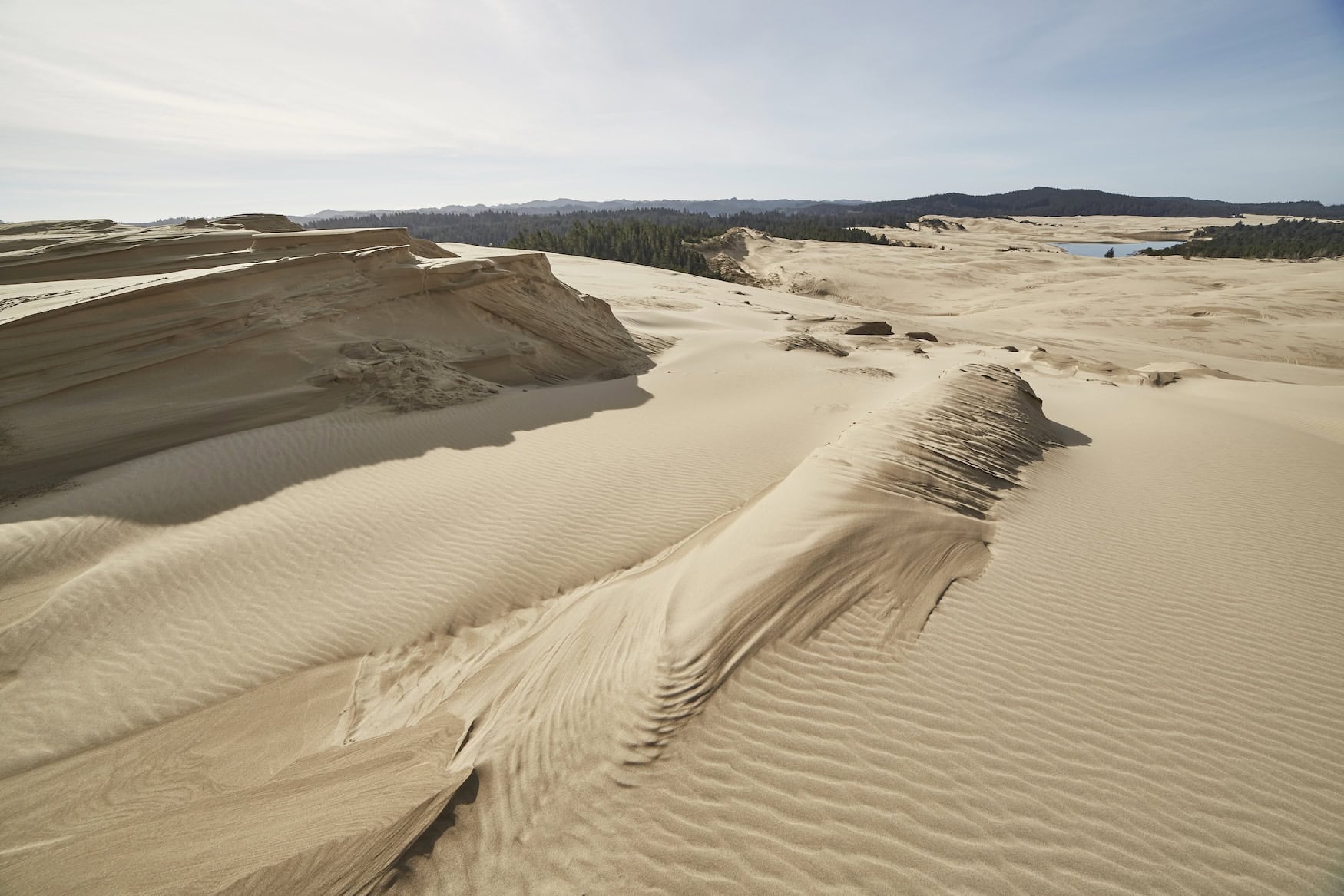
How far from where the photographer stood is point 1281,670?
3582mm

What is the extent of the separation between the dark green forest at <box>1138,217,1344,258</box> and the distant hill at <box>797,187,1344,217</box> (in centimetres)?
6606

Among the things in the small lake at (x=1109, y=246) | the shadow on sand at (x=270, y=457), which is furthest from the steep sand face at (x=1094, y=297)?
the small lake at (x=1109, y=246)

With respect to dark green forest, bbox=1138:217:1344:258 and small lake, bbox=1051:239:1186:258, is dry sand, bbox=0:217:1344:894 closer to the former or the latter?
dark green forest, bbox=1138:217:1344:258

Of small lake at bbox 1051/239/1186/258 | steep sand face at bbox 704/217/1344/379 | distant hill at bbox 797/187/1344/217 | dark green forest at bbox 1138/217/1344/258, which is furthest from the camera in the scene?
distant hill at bbox 797/187/1344/217

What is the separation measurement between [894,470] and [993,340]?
17.6 meters

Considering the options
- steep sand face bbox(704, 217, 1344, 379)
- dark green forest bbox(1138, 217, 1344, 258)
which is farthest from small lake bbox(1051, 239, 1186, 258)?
steep sand face bbox(704, 217, 1344, 379)

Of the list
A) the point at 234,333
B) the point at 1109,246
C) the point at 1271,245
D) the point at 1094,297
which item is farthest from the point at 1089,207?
the point at 234,333

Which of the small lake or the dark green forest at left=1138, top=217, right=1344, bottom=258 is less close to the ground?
the dark green forest at left=1138, top=217, right=1344, bottom=258

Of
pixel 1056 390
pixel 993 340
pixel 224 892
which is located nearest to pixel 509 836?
pixel 224 892

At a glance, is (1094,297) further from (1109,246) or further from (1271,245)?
(1109,246)

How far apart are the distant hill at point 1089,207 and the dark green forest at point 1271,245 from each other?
217 feet

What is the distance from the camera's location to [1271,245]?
43.2 m

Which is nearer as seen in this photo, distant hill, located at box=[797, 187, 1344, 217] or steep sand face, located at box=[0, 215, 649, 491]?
steep sand face, located at box=[0, 215, 649, 491]

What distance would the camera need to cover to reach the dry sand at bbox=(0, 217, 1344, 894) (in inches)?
107
